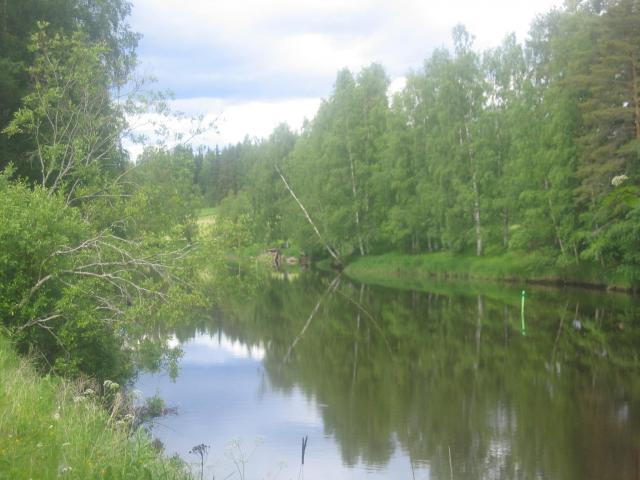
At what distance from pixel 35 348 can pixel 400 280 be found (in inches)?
A: 1423

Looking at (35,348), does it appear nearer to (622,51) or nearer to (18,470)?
(18,470)

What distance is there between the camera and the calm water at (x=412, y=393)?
12.4m

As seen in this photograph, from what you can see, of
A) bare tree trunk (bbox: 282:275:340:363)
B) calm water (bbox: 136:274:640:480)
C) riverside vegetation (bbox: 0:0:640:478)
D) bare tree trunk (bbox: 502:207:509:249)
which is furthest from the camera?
bare tree trunk (bbox: 502:207:509:249)

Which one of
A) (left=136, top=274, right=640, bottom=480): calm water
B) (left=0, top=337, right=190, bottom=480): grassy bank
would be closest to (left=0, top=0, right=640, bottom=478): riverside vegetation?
(left=0, top=337, right=190, bottom=480): grassy bank

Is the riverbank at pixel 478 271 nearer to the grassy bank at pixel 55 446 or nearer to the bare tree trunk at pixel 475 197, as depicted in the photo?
the bare tree trunk at pixel 475 197

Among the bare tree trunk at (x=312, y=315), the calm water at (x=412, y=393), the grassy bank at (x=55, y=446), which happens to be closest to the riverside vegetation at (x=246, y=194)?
the grassy bank at (x=55, y=446)

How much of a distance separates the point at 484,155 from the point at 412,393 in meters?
31.2

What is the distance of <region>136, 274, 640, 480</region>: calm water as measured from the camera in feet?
40.7

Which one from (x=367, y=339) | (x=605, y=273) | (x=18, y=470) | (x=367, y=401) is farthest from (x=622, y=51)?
(x=18, y=470)

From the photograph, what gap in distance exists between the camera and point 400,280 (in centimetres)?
4716

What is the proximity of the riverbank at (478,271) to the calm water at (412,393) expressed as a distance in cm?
637

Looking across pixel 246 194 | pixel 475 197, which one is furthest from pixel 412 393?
pixel 246 194

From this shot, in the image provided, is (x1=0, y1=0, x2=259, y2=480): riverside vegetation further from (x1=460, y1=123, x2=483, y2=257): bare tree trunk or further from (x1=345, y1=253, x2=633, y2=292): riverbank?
(x1=460, y1=123, x2=483, y2=257): bare tree trunk

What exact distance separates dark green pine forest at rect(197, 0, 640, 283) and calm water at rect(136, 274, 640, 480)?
6403 millimetres
